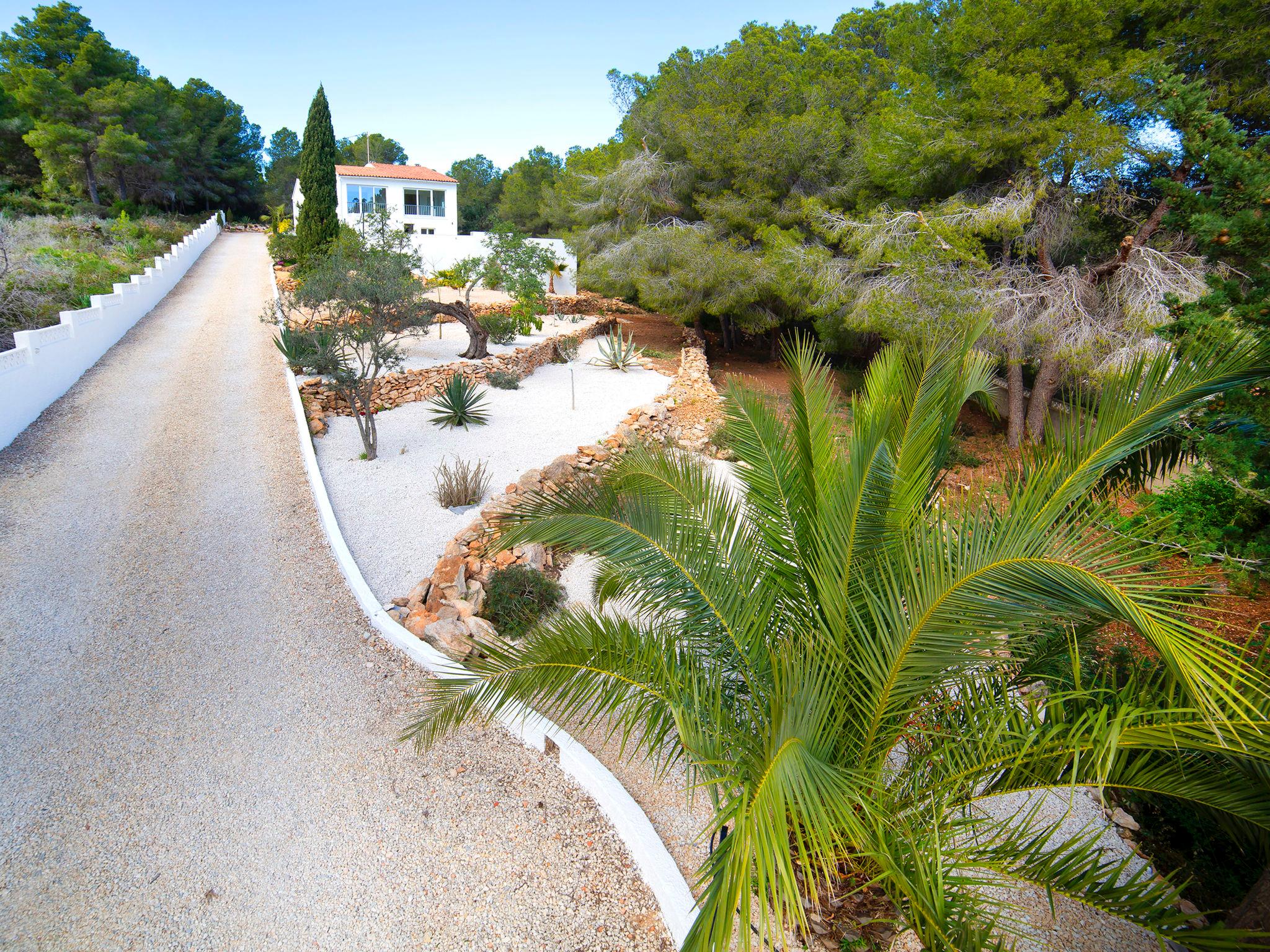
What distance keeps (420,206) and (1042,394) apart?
29.0 meters

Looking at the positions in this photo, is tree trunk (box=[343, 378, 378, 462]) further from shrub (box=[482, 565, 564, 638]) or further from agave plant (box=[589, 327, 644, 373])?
agave plant (box=[589, 327, 644, 373])

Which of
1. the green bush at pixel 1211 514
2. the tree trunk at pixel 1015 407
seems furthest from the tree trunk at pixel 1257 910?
the tree trunk at pixel 1015 407

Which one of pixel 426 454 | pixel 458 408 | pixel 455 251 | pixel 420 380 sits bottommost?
pixel 426 454

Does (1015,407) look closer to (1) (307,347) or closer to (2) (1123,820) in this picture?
(2) (1123,820)

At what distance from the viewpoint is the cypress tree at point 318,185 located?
68.5ft

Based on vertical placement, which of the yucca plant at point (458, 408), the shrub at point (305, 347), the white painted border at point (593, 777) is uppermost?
the shrub at point (305, 347)

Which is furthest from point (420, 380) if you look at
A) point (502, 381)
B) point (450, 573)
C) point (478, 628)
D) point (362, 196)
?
point (362, 196)

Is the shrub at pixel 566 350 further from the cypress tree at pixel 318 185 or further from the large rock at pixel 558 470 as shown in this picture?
the cypress tree at pixel 318 185

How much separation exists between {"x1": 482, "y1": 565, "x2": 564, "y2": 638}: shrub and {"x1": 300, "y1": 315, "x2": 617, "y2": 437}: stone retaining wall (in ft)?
17.2

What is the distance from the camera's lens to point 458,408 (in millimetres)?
10180

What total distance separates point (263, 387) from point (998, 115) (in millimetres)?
12460

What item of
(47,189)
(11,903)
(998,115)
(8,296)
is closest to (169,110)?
(47,189)

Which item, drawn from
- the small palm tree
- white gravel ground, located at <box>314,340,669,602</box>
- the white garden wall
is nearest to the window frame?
the white garden wall

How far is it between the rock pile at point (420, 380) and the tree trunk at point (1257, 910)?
1019cm
